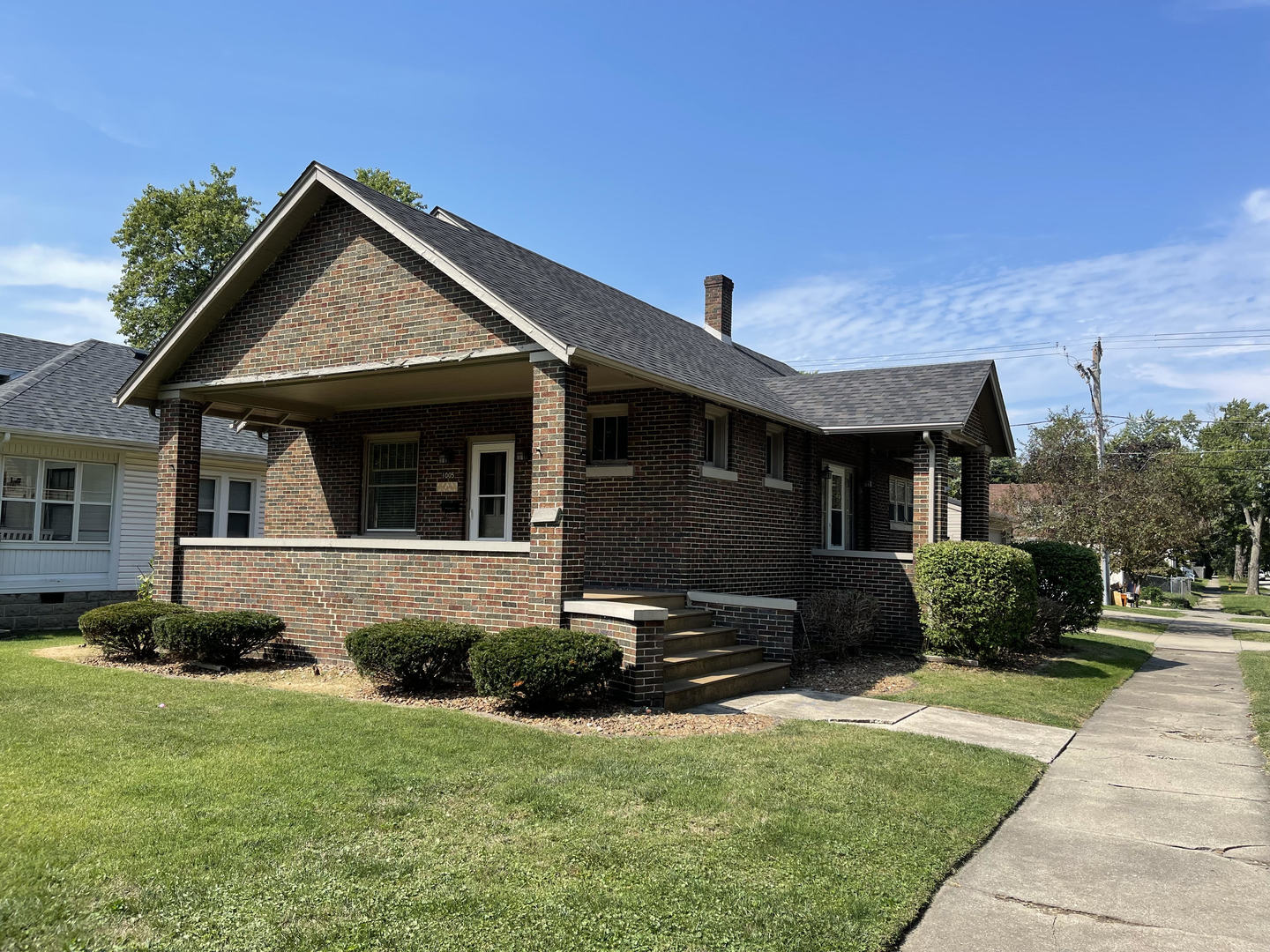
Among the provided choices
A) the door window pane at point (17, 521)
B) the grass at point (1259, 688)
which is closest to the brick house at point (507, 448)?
the door window pane at point (17, 521)

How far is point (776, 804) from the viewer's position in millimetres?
5828

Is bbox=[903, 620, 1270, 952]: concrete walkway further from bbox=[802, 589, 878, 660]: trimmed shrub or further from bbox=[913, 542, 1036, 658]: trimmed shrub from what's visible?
bbox=[802, 589, 878, 660]: trimmed shrub

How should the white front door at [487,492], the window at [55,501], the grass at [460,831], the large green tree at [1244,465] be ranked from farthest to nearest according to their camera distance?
the large green tree at [1244,465]
the window at [55,501]
the white front door at [487,492]
the grass at [460,831]

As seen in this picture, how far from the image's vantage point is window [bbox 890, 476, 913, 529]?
767 inches

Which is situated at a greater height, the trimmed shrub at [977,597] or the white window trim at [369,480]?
the white window trim at [369,480]

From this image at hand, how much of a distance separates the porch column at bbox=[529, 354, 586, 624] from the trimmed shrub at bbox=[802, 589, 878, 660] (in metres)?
4.93

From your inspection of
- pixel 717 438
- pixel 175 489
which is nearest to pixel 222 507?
pixel 175 489

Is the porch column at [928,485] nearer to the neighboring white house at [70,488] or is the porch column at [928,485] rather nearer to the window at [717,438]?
the window at [717,438]

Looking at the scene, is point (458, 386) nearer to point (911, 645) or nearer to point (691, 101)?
point (691, 101)

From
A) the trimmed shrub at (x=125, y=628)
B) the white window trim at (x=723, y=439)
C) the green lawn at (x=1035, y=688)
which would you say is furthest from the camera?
the white window trim at (x=723, y=439)

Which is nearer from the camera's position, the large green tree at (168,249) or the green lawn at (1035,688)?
the green lawn at (1035,688)

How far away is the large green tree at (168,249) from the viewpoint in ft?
109

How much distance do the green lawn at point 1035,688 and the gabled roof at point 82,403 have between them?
14545 mm

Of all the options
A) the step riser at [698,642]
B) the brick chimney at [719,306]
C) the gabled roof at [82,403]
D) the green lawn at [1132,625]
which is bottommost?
the green lawn at [1132,625]
